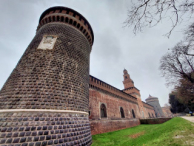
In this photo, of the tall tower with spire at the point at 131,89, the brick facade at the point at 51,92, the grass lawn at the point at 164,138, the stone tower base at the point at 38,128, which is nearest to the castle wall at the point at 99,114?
the grass lawn at the point at 164,138

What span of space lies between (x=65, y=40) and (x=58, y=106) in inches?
185

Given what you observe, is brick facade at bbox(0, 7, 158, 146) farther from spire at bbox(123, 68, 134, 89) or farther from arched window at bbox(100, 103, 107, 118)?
spire at bbox(123, 68, 134, 89)

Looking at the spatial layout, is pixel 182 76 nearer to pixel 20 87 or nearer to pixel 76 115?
pixel 76 115

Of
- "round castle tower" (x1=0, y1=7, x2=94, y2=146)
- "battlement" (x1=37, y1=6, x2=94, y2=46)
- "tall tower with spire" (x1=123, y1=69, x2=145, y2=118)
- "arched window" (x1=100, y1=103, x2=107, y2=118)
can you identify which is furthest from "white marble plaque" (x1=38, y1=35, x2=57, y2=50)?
"tall tower with spire" (x1=123, y1=69, x2=145, y2=118)

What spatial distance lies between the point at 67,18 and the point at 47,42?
3.12m

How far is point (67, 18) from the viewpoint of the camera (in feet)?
24.9

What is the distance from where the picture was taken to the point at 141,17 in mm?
2852

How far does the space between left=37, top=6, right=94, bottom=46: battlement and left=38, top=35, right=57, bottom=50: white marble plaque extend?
2.16 m

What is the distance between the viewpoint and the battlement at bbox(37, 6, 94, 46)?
297 inches

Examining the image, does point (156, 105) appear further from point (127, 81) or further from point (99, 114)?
point (99, 114)

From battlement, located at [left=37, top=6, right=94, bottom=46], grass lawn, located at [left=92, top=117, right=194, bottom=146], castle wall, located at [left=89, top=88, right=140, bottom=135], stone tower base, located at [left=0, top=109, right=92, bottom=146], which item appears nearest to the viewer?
stone tower base, located at [left=0, top=109, right=92, bottom=146]

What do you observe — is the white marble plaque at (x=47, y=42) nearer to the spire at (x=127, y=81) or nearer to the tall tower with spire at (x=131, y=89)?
the tall tower with spire at (x=131, y=89)

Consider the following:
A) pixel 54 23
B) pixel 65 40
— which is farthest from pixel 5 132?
pixel 54 23

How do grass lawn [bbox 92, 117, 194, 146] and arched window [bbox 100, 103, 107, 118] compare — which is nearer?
grass lawn [bbox 92, 117, 194, 146]
